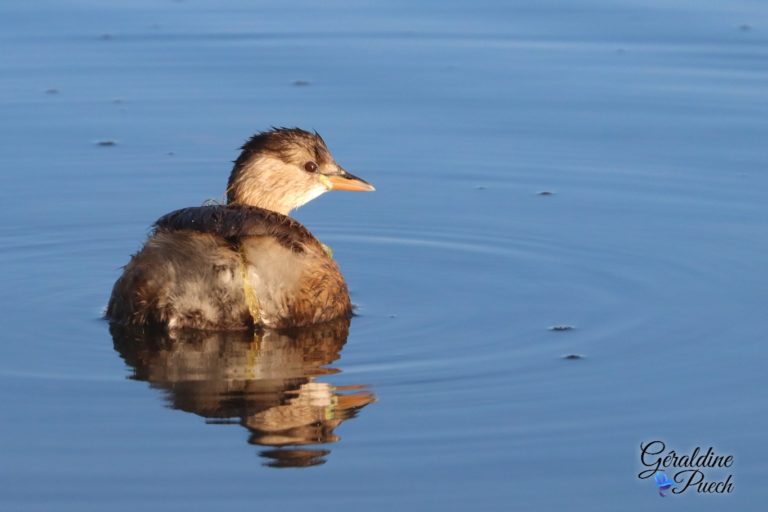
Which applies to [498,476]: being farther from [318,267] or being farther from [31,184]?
[31,184]

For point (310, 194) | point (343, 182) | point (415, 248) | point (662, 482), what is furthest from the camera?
point (415, 248)

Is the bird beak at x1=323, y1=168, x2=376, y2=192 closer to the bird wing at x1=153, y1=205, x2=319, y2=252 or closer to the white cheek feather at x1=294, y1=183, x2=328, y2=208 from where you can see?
the white cheek feather at x1=294, y1=183, x2=328, y2=208

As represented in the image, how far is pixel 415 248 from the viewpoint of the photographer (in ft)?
32.0

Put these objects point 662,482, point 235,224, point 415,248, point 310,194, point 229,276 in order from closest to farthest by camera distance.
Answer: point 662,482 < point 229,276 < point 235,224 < point 310,194 < point 415,248

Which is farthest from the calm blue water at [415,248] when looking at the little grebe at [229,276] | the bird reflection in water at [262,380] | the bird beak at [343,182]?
the bird beak at [343,182]

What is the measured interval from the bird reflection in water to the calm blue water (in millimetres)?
20

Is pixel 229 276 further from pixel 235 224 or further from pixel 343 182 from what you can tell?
pixel 343 182

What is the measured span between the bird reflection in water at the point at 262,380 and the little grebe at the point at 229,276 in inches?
3.4

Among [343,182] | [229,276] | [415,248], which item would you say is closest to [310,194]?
[343,182]

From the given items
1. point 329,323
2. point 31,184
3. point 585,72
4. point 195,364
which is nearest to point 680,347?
point 329,323

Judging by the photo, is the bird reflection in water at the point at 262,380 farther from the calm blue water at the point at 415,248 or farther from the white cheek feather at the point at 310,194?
the white cheek feather at the point at 310,194

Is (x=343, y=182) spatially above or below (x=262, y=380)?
above

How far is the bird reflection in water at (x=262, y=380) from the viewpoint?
670 cm

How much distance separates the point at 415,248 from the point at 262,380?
2.51m
